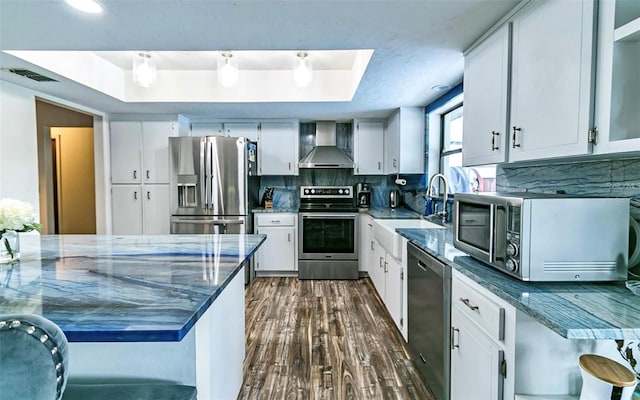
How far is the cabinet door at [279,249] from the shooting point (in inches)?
164

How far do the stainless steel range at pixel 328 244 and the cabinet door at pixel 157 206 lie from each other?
5.69 feet

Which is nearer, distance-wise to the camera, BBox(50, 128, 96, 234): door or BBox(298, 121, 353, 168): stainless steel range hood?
BBox(298, 121, 353, 168): stainless steel range hood

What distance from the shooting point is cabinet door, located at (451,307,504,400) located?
116cm

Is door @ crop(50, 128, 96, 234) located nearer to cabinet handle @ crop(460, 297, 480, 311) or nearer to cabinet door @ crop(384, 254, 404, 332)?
cabinet door @ crop(384, 254, 404, 332)

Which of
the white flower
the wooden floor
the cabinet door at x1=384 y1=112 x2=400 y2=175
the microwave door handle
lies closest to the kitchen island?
the white flower

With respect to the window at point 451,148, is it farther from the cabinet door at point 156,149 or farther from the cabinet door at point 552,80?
the cabinet door at point 156,149

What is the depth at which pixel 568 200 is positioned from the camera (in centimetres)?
111

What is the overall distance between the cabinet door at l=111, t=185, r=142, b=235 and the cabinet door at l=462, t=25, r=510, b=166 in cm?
388

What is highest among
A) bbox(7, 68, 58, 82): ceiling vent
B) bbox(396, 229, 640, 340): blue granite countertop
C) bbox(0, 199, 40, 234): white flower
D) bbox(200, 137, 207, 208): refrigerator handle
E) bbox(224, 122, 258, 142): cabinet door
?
bbox(7, 68, 58, 82): ceiling vent

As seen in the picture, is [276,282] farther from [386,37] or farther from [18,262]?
[386,37]

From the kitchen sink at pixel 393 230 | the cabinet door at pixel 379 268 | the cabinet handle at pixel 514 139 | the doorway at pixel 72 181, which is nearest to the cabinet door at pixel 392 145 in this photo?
the kitchen sink at pixel 393 230

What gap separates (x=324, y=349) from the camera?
2.41 metres

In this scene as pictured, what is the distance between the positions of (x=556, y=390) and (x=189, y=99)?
3.69 metres

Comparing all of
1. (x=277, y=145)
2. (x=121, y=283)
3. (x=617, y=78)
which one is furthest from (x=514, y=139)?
(x=277, y=145)
